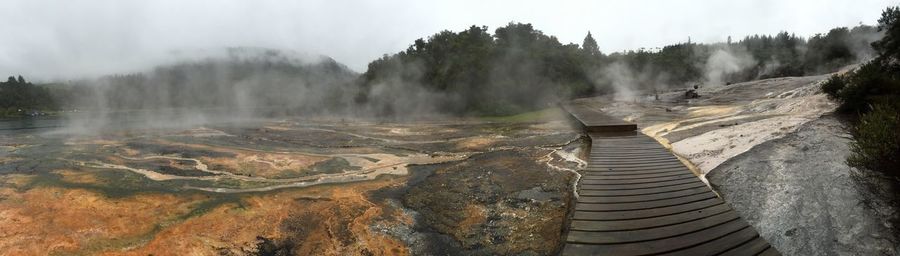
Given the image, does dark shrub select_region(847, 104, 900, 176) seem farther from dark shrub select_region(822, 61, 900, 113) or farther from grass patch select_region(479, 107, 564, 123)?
grass patch select_region(479, 107, 564, 123)

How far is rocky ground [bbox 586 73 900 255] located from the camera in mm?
5055

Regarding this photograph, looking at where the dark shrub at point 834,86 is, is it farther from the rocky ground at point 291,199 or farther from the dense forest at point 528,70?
the dense forest at point 528,70

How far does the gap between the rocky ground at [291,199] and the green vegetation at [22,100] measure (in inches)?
2628

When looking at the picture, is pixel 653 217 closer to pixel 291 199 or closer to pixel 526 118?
pixel 291 199

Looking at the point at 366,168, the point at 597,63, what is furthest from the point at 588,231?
the point at 597,63

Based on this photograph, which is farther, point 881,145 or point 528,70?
point 528,70

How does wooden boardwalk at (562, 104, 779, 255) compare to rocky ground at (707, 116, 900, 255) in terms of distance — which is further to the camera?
rocky ground at (707, 116, 900, 255)

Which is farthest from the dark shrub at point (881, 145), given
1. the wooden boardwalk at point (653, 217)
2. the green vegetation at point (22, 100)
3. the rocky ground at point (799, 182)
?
the green vegetation at point (22, 100)

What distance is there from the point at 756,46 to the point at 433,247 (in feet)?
200

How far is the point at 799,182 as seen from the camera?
661 centimetres

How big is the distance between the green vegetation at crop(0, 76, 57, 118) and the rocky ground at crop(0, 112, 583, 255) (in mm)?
66744

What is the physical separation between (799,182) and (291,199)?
30.4 ft

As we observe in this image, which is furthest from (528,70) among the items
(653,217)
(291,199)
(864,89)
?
(653,217)

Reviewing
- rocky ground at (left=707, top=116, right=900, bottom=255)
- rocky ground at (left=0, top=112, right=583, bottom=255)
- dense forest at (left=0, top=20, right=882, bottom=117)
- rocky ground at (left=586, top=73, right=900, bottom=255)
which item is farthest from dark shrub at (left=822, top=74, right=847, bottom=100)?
dense forest at (left=0, top=20, right=882, bottom=117)
